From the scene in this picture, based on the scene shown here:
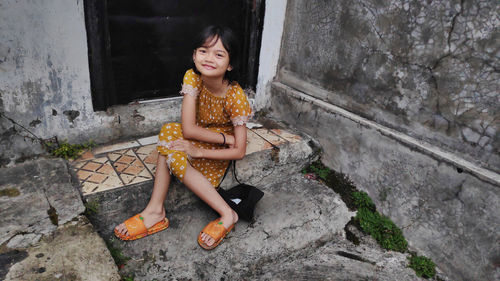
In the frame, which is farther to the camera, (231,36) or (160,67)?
(160,67)

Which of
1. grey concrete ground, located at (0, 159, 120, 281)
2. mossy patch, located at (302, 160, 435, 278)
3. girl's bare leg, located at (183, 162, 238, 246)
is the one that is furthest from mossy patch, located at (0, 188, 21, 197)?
mossy patch, located at (302, 160, 435, 278)

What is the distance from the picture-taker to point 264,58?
367cm

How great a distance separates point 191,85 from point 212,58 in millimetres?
304

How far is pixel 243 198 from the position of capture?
8.57 feet

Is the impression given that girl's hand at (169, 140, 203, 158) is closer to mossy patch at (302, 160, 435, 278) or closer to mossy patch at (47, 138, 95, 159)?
mossy patch at (47, 138, 95, 159)

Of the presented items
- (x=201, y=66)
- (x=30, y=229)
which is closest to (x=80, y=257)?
→ (x=30, y=229)

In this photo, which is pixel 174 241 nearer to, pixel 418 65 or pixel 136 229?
pixel 136 229

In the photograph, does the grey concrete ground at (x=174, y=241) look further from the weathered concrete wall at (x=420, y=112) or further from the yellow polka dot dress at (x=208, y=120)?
the weathered concrete wall at (x=420, y=112)

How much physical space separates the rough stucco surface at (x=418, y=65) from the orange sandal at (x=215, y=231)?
62.5 inches

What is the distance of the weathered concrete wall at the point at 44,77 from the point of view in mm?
2330

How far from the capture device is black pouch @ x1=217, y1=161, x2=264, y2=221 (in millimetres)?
2496

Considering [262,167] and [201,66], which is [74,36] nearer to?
[201,66]

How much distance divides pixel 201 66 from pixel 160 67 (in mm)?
1152

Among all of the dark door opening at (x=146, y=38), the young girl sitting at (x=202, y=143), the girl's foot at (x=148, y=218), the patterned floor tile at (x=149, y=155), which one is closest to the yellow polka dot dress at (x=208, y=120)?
the young girl sitting at (x=202, y=143)
